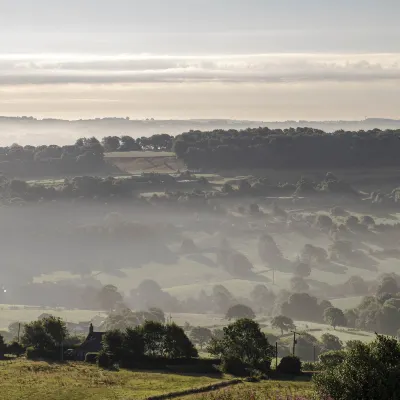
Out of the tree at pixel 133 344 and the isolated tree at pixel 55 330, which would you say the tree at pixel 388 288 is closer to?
the tree at pixel 133 344

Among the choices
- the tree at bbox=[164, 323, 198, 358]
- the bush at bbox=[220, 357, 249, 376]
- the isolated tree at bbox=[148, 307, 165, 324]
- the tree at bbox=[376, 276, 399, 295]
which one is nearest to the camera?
the bush at bbox=[220, 357, 249, 376]

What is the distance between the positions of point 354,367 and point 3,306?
149843 mm

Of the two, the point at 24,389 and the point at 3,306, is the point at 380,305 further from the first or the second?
the point at 24,389

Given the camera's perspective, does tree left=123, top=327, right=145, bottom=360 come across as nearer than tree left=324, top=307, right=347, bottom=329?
Result: Yes

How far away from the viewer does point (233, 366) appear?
76.3m

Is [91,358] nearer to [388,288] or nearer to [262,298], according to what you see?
[262,298]

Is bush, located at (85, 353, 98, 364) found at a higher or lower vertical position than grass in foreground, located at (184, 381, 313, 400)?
lower

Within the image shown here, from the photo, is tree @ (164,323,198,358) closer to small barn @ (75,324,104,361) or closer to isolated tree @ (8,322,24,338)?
small barn @ (75,324,104,361)

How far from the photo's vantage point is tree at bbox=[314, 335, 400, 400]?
47.7m

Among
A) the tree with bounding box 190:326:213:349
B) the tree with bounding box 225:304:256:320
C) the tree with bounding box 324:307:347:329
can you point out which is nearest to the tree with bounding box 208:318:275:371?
the tree with bounding box 190:326:213:349

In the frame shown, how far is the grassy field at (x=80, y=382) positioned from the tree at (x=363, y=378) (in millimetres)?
19552

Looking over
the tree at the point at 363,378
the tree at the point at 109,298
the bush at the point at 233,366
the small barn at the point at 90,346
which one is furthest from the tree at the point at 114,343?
the tree at the point at 109,298

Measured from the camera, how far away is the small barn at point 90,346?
282 ft

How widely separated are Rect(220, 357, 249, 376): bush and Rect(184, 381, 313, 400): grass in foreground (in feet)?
17.4
